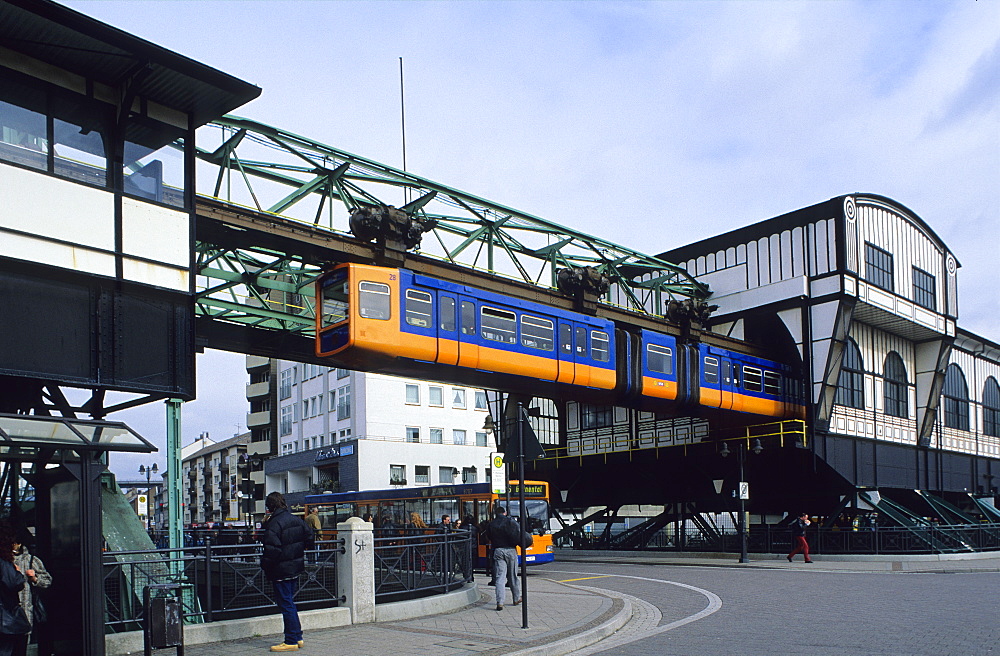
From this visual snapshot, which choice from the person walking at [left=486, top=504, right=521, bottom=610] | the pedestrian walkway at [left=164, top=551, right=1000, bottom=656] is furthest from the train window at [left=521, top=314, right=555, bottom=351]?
the person walking at [left=486, top=504, right=521, bottom=610]

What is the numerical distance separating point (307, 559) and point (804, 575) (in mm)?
14977

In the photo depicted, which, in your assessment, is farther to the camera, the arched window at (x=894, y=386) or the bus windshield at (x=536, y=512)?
the arched window at (x=894, y=386)

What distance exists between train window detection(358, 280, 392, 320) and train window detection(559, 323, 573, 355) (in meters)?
6.84

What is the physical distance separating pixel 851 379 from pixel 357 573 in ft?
94.9

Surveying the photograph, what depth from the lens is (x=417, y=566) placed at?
49.4ft

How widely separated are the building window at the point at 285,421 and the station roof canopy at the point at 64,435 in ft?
218

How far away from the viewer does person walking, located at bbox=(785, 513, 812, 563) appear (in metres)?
28.8

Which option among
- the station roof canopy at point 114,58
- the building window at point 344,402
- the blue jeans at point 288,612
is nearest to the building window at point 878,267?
the station roof canopy at point 114,58

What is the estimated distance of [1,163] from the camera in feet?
39.5

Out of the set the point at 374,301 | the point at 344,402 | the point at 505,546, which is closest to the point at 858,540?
the point at 374,301

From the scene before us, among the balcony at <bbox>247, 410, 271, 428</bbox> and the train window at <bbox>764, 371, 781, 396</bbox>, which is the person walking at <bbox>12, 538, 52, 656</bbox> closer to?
the train window at <bbox>764, 371, 781, 396</bbox>

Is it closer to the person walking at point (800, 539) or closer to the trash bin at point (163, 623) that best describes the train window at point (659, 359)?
the person walking at point (800, 539)

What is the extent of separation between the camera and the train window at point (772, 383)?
3494 centimetres

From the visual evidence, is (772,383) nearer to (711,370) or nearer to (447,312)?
(711,370)
